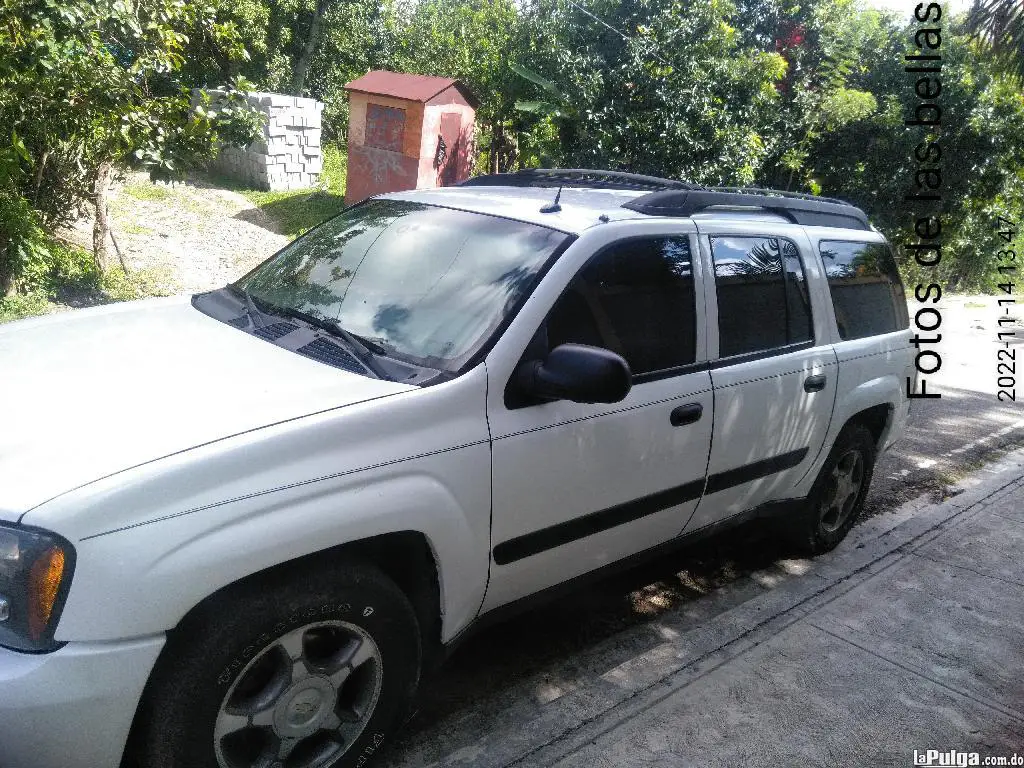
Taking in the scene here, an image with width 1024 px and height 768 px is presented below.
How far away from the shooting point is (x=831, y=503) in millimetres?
4594

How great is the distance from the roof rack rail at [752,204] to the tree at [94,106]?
460cm

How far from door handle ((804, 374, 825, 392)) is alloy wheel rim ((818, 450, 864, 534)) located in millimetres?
654

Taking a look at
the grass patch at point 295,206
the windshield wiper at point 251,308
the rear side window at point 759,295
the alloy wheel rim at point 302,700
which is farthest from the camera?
the grass patch at point 295,206

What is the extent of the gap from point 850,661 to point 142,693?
2761 millimetres

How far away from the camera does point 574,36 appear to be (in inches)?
471

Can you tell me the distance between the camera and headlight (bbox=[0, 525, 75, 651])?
6.27 feet

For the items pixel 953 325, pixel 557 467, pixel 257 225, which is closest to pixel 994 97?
pixel 953 325

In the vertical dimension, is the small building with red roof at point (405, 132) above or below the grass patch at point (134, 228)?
above

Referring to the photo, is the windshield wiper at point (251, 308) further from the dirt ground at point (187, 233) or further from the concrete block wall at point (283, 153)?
→ the concrete block wall at point (283, 153)

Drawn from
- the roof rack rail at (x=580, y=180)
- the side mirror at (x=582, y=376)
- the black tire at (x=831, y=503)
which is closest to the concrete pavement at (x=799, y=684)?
the black tire at (x=831, y=503)

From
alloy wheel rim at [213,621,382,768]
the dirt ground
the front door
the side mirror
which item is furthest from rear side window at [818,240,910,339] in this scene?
the dirt ground

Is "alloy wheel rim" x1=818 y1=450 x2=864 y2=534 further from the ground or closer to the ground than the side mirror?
closer to the ground

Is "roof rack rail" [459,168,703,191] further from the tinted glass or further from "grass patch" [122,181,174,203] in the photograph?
"grass patch" [122,181,174,203]

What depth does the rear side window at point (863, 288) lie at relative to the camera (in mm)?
4211
